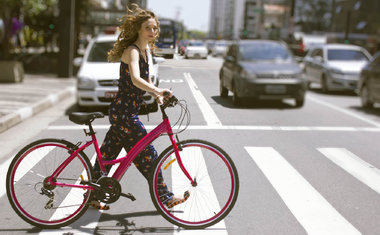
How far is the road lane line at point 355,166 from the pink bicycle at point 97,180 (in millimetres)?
2266

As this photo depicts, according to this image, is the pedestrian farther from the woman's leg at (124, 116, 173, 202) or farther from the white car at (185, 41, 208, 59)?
the white car at (185, 41, 208, 59)

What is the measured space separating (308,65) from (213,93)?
15.1m

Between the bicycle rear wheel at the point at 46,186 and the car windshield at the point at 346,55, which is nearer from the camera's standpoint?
the bicycle rear wheel at the point at 46,186

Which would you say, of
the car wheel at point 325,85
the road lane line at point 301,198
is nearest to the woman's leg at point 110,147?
the road lane line at point 301,198

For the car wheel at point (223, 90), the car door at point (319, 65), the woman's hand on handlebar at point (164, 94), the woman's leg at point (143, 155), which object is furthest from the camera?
the car door at point (319, 65)

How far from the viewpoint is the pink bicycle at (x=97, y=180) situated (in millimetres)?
4238

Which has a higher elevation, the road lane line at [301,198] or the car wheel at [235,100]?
the car wheel at [235,100]

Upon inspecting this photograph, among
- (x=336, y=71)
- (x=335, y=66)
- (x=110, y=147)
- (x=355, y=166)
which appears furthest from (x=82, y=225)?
(x=335, y=66)

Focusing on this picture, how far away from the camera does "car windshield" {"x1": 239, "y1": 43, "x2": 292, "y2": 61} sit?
1208 centimetres

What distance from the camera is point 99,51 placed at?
12258 millimetres

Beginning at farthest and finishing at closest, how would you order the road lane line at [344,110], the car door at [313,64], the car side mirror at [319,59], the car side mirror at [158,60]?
the car door at [313,64]
the car side mirror at [319,59]
the road lane line at [344,110]
the car side mirror at [158,60]

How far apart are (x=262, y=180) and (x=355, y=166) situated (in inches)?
64.1

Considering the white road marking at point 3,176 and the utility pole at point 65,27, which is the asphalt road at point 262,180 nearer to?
the white road marking at point 3,176

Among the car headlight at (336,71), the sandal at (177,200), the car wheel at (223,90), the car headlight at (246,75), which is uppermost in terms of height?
the car wheel at (223,90)
